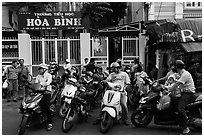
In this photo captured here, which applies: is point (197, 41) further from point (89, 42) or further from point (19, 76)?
point (19, 76)

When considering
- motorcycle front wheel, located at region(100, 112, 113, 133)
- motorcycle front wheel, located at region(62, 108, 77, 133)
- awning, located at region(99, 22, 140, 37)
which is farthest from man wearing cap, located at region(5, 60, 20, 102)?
awning, located at region(99, 22, 140, 37)

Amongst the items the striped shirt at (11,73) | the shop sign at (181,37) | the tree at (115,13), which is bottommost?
the striped shirt at (11,73)

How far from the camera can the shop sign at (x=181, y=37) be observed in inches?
→ 368

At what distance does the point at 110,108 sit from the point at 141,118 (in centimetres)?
73

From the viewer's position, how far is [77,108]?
17.3 feet

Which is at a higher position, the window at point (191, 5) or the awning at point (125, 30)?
the window at point (191, 5)

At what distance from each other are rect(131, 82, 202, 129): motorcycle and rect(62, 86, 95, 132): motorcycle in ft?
3.62

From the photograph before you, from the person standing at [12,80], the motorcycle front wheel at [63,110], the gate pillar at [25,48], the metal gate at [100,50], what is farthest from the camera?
the metal gate at [100,50]

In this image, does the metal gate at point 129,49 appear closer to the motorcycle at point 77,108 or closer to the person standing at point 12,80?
the person standing at point 12,80

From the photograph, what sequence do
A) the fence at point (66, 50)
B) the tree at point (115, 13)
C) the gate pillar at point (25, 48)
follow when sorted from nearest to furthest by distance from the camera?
the gate pillar at point (25, 48) → the fence at point (66, 50) → the tree at point (115, 13)

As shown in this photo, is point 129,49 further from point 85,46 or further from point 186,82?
point 186,82

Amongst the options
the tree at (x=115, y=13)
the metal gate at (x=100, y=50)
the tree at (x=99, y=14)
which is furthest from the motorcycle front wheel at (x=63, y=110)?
the tree at (x=115, y=13)

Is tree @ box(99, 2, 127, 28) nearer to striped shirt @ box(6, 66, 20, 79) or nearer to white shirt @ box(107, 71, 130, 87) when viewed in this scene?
striped shirt @ box(6, 66, 20, 79)

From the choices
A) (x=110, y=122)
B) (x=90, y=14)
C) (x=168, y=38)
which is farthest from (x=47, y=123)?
(x=90, y=14)
